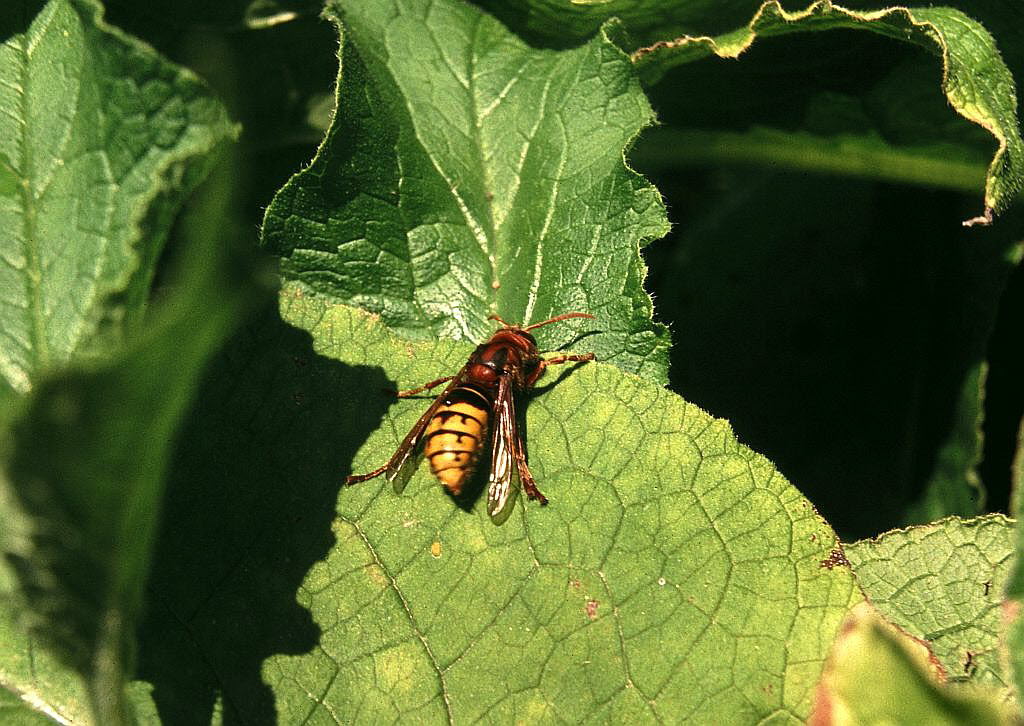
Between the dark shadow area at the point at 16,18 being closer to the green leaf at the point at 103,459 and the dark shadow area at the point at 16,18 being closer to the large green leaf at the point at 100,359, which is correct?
the large green leaf at the point at 100,359

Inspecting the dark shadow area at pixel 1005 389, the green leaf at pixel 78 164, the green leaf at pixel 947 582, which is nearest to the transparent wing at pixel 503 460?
the green leaf at pixel 947 582

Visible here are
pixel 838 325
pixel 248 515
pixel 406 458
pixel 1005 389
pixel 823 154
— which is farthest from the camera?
pixel 838 325

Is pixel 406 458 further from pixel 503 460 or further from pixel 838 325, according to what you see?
pixel 838 325

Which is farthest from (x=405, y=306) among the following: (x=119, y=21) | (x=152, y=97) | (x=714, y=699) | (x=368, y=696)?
(x=119, y=21)

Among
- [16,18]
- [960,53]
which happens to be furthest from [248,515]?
[960,53]

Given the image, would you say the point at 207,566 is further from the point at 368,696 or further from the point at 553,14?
the point at 553,14

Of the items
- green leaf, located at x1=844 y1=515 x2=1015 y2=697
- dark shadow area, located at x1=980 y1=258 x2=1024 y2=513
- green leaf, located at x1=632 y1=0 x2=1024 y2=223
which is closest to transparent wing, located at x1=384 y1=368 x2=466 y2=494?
green leaf, located at x1=844 y1=515 x2=1015 y2=697
